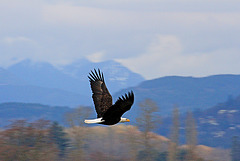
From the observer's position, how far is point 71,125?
5550cm

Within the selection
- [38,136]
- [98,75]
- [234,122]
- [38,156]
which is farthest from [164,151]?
[234,122]

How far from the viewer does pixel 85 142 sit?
58156 mm

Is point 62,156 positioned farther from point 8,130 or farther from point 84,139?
point 8,130

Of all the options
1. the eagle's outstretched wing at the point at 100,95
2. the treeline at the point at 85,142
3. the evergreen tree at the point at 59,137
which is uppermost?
the evergreen tree at the point at 59,137

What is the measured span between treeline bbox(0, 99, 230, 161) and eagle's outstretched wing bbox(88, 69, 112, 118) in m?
29.4

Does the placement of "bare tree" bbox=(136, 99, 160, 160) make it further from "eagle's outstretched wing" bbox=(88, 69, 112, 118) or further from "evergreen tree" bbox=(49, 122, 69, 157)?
"eagle's outstretched wing" bbox=(88, 69, 112, 118)

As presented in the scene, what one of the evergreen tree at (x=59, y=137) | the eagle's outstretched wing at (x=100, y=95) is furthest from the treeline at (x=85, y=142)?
the eagle's outstretched wing at (x=100, y=95)

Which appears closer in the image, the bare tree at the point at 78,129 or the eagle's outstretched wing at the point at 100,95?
the eagle's outstretched wing at the point at 100,95

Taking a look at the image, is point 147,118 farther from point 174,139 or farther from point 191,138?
point 191,138

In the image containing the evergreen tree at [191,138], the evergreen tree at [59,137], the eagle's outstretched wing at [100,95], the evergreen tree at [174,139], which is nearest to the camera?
the eagle's outstretched wing at [100,95]

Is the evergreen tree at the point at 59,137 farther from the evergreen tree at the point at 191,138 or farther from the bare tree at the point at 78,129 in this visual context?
the evergreen tree at the point at 191,138

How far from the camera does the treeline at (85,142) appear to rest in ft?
158

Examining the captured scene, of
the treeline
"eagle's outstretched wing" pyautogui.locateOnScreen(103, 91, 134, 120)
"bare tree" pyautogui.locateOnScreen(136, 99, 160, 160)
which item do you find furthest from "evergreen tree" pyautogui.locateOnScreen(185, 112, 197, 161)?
"eagle's outstretched wing" pyautogui.locateOnScreen(103, 91, 134, 120)

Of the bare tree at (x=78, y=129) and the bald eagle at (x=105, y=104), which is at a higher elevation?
the bare tree at (x=78, y=129)
